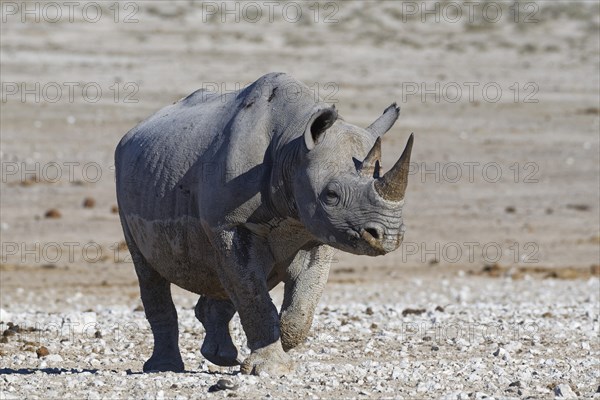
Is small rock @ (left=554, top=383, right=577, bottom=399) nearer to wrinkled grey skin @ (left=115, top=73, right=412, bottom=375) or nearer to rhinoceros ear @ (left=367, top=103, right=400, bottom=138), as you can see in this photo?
wrinkled grey skin @ (left=115, top=73, right=412, bottom=375)

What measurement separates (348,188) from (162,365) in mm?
2758

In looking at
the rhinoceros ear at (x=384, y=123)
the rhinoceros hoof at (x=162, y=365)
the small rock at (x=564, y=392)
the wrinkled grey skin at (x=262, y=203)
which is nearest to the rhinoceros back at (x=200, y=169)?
the wrinkled grey skin at (x=262, y=203)

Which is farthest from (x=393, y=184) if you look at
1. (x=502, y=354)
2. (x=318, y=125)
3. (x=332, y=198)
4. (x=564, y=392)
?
(x=502, y=354)

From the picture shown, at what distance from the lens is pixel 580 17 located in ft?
195

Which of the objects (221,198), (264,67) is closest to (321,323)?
(221,198)

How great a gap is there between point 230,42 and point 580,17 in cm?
1807

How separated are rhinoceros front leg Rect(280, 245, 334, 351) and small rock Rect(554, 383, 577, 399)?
1.78 m

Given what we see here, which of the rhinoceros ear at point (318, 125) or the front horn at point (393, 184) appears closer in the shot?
the front horn at point (393, 184)

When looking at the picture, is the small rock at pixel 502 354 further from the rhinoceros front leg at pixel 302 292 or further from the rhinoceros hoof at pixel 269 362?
the rhinoceros hoof at pixel 269 362

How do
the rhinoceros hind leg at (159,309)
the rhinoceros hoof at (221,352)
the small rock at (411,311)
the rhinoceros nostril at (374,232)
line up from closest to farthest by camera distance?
the rhinoceros nostril at (374,232), the rhinoceros hoof at (221,352), the rhinoceros hind leg at (159,309), the small rock at (411,311)

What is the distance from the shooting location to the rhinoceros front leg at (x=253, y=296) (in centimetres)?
980

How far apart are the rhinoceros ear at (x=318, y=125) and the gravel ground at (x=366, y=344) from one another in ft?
5.20

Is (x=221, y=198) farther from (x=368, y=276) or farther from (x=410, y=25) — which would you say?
(x=410, y=25)

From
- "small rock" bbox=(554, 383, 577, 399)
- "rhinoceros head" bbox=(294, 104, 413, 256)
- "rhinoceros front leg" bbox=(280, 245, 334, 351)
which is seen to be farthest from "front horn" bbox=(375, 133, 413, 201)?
"small rock" bbox=(554, 383, 577, 399)
